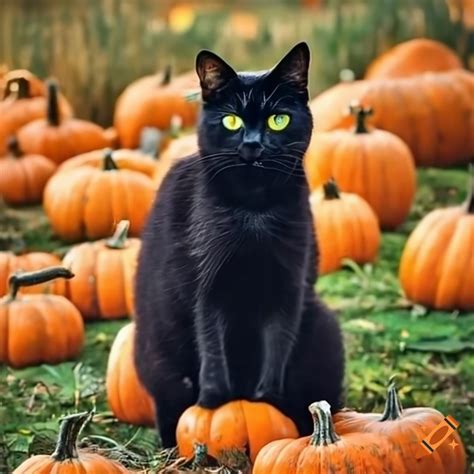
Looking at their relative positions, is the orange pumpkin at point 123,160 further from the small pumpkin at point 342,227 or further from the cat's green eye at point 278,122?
the cat's green eye at point 278,122

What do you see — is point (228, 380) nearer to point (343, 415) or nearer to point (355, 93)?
point (343, 415)

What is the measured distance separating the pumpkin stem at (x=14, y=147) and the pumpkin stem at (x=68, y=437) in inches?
64.6

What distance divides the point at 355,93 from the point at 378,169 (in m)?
0.22

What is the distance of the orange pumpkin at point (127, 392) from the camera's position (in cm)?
226

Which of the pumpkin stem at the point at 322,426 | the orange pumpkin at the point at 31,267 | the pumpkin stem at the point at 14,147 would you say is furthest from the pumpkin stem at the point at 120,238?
the pumpkin stem at the point at 14,147

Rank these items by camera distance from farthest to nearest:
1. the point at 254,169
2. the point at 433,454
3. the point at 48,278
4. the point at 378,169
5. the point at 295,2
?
the point at 378,169 → the point at 295,2 → the point at 48,278 → the point at 433,454 → the point at 254,169

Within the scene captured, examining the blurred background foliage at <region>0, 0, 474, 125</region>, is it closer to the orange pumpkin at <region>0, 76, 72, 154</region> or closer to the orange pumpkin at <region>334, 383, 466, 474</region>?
the orange pumpkin at <region>0, 76, 72, 154</region>

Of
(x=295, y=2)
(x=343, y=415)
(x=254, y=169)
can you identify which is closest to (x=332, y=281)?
(x=295, y=2)

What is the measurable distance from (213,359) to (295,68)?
1.77ft

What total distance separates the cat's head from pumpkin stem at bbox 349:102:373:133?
103 centimetres

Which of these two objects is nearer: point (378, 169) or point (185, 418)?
point (185, 418)

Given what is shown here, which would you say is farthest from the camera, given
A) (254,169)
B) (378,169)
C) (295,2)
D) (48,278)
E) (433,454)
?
(378,169)

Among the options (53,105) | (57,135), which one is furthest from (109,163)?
(57,135)

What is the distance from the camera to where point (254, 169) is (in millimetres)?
1843
